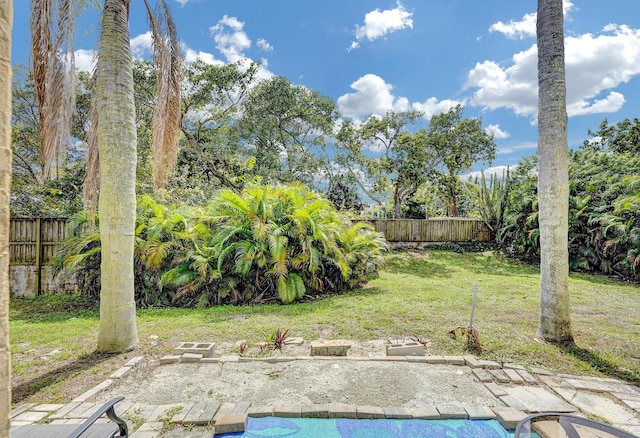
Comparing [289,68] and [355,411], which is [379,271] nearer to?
[355,411]

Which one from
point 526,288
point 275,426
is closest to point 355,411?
Result: point 275,426

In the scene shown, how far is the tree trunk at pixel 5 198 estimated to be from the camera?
87 cm

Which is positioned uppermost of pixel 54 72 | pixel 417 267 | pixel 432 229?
pixel 54 72

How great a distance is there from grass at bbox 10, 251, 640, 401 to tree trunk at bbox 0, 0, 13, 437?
285 centimetres

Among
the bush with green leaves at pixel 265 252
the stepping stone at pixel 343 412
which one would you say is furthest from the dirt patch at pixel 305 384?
the bush with green leaves at pixel 265 252

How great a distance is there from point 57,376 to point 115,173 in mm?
2205

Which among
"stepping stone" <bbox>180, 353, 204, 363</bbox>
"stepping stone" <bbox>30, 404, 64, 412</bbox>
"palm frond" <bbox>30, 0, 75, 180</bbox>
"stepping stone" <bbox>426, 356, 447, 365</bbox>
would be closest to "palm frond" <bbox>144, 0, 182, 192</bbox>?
"palm frond" <bbox>30, 0, 75, 180</bbox>

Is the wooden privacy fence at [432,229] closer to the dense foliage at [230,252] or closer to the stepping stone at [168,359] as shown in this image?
the dense foliage at [230,252]

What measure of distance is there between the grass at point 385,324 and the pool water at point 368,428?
144cm

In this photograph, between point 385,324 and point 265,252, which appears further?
point 265,252

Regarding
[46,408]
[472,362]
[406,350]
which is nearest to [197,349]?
[46,408]

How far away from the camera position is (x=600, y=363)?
3578 mm

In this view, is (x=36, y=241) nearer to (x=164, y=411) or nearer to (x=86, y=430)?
(x=164, y=411)

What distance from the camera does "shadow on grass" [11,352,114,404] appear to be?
9.87ft
